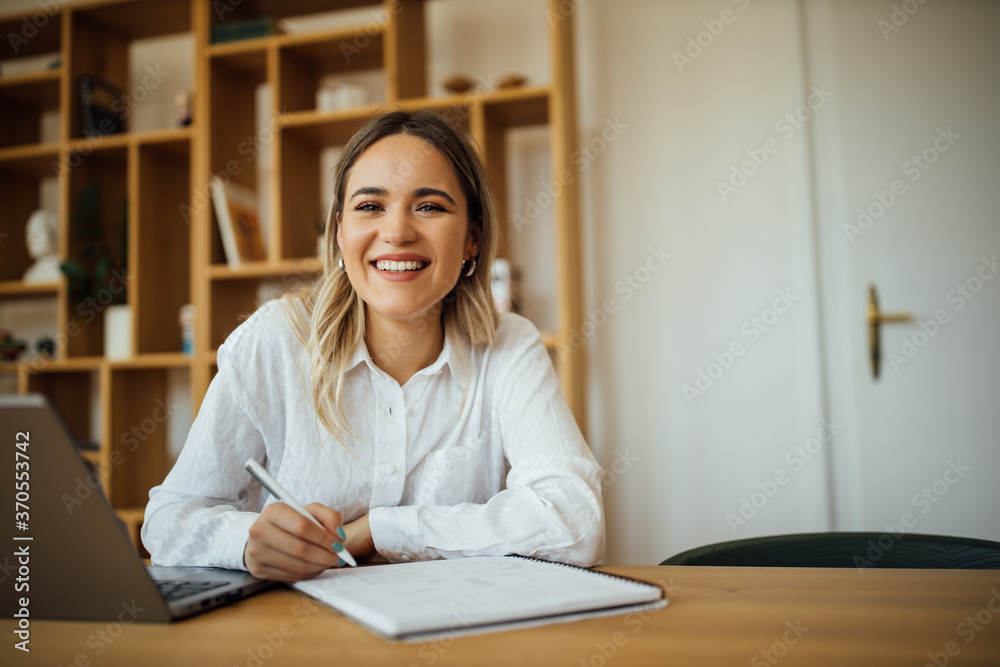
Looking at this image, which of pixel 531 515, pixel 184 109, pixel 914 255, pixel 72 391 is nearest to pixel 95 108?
pixel 184 109

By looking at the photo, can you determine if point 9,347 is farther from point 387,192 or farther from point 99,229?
→ point 387,192

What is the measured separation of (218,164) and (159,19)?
68 cm

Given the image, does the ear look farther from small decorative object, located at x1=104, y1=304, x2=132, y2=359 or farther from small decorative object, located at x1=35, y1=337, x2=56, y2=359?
small decorative object, located at x1=35, y1=337, x2=56, y2=359

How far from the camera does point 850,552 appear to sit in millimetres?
1096

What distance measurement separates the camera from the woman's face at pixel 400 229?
4.12 feet

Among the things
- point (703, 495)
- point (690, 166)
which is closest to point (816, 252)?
point (690, 166)

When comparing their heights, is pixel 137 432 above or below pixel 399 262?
below

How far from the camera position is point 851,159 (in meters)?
2.28

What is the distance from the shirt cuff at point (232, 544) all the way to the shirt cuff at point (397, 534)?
0.17m

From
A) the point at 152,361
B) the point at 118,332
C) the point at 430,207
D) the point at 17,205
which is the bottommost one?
the point at 152,361

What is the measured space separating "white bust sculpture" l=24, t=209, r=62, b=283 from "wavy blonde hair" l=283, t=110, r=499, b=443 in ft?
5.70

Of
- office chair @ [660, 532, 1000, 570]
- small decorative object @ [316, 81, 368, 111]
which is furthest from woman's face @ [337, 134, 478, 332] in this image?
small decorative object @ [316, 81, 368, 111]

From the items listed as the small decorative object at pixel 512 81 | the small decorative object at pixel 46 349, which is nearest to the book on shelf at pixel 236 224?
the small decorative object at pixel 46 349

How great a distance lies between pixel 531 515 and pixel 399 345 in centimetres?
51
